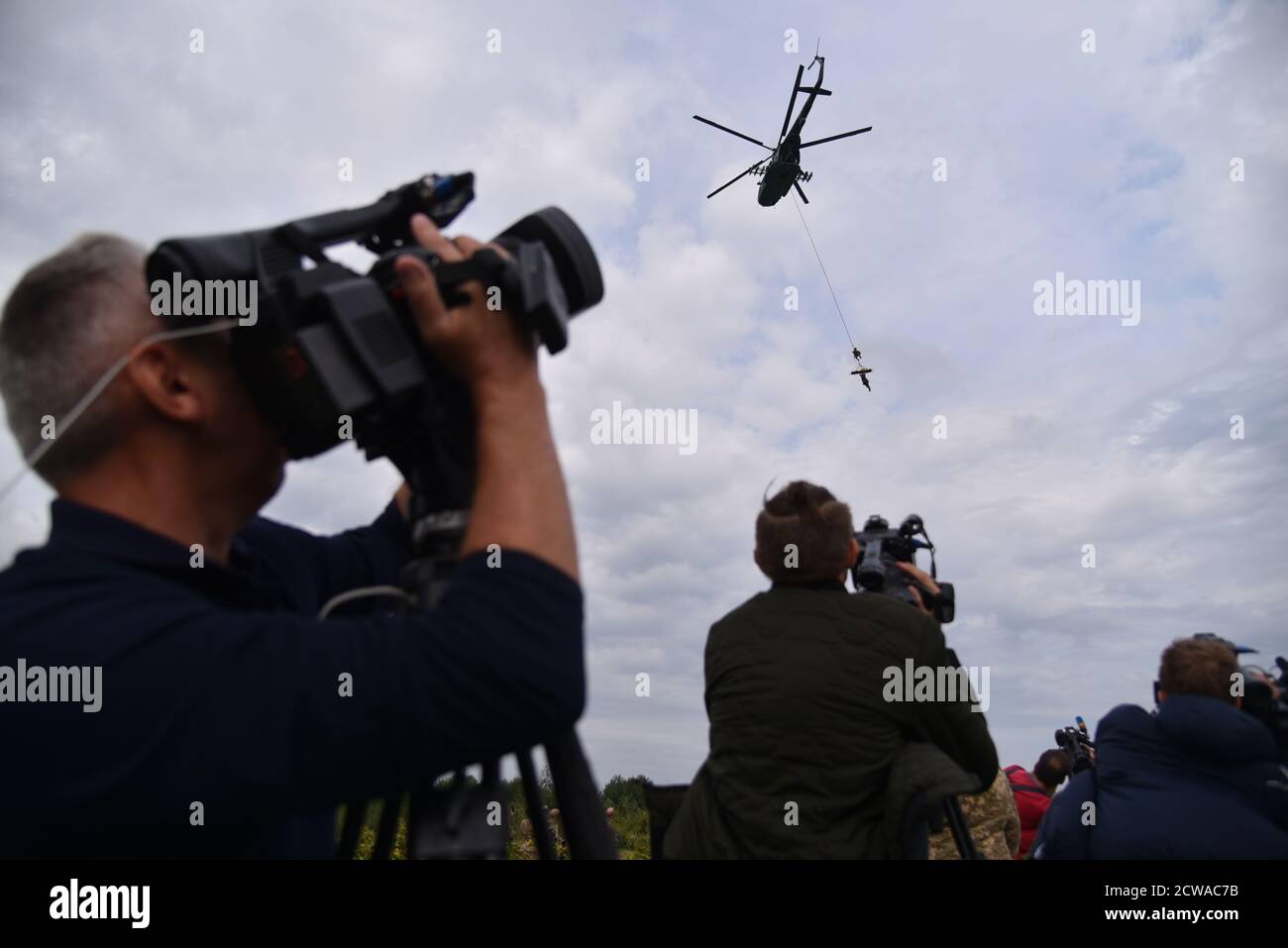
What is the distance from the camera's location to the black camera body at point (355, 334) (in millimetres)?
1244

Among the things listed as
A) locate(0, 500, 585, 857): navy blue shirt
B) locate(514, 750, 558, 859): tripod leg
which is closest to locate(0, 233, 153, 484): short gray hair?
locate(0, 500, 585, 857): navy blue shirt

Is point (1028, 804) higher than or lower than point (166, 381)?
lower

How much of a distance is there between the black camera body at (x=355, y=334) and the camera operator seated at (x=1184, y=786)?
373cm

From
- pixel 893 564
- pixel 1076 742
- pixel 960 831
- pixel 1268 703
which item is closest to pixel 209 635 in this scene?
pixel 960 831

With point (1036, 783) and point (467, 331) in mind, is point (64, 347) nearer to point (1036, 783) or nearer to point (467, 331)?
point (467, 331)

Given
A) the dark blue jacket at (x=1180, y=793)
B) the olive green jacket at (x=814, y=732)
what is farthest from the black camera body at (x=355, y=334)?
the dark blue jacket at (x=1180, y=793)

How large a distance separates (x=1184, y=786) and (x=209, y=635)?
426cm

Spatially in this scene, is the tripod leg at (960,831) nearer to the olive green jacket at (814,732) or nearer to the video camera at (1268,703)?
the olive green jacket at (814,732)

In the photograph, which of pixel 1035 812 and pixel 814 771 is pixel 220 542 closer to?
pixel 814 771

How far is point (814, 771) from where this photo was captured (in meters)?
3.23

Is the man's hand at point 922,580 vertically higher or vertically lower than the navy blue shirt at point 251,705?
higher

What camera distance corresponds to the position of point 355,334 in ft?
4.06
